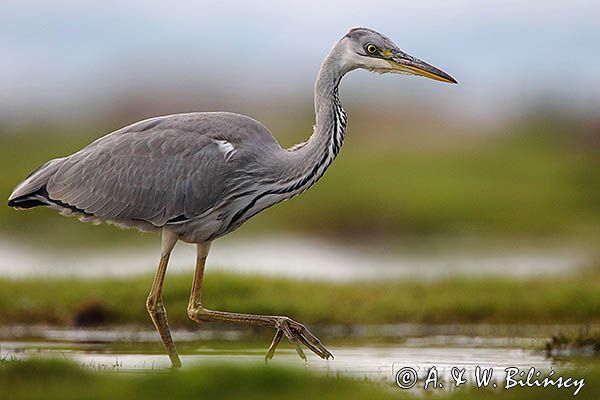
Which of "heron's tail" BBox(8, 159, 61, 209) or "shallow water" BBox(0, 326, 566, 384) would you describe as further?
"heron's tail" BBox(8, 159, 61, 209)

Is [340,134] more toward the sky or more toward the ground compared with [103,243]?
more toward the sky

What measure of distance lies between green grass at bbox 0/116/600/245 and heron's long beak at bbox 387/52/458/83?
16100 mm

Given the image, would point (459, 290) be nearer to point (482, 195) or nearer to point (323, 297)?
point (323, 297)

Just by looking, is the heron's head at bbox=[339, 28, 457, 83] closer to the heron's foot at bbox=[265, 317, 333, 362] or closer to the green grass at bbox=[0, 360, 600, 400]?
the heron's foot at bbox=[265, 317, 333, 362]

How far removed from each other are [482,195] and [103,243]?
10101 mm

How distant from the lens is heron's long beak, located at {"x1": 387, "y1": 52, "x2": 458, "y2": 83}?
32.2 feet

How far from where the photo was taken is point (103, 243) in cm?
2534

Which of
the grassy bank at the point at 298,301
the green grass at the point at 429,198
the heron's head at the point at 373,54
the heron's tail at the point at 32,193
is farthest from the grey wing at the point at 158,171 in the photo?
the green grass at the point at 429,198

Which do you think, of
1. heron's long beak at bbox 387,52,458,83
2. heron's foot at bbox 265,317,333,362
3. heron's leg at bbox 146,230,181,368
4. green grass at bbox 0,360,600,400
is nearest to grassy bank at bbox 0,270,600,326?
heron's leg at bbox 146,230,181,368

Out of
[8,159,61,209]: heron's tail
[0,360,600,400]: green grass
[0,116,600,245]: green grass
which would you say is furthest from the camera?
[0,116,600,245]: green grass

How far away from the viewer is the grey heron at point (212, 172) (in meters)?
9.90

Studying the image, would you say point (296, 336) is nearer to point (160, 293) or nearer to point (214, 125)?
point (160, 293)

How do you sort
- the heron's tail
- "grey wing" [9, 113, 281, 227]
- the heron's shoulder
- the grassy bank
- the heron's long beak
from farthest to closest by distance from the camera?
1. the grassy bank
2. the heron's tail
3. the heron's shoulder
4. "grey wing" [9, 113, 281, 227]
5. the heron's long beak

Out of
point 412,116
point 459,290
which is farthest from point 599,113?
point 459,290
